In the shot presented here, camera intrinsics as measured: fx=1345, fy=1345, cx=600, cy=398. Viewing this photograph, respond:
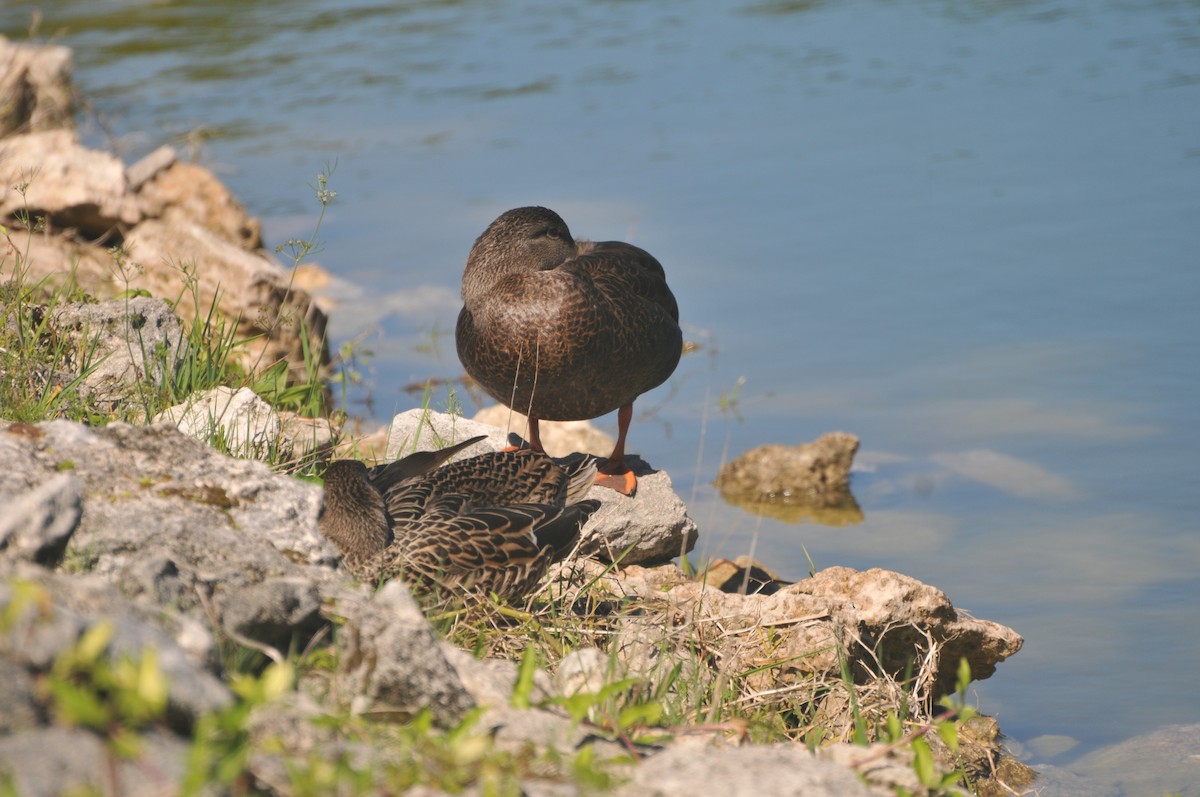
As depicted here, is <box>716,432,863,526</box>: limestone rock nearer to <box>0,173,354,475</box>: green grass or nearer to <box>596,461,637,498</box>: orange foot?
<box>596,461,637,498</box>: orange foot

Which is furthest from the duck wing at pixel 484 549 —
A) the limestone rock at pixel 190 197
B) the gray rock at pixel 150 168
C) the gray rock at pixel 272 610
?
the gray rock at pixel 150 168

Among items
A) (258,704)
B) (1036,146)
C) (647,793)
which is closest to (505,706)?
(647,793)

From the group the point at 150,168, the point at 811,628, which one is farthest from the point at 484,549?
the point at 150,168

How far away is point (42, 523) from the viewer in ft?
8.88

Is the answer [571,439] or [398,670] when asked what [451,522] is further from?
[571,439]

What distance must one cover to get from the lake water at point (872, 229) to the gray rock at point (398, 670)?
3461mm

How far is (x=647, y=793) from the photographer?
97.7 inches

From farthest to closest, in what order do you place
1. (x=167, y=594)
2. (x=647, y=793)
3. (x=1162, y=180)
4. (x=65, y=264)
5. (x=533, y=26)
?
(x=533, y=26)
(x=1162, y=180)
(x=65, y=264)
(x=167, y=594)
(x=647, y=793)

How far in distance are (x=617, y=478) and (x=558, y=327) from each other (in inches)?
29.0

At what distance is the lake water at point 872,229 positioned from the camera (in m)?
7.14

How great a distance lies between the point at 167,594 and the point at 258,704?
67 centimetres

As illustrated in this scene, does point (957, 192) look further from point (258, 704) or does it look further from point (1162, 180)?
point (258, 704)

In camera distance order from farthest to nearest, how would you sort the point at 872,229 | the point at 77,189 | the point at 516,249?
the point at 872,229 → the point at 77,189 → the point at 516,249

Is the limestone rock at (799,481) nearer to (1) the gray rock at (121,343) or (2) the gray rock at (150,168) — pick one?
(1) the gray rock at (121,343)
